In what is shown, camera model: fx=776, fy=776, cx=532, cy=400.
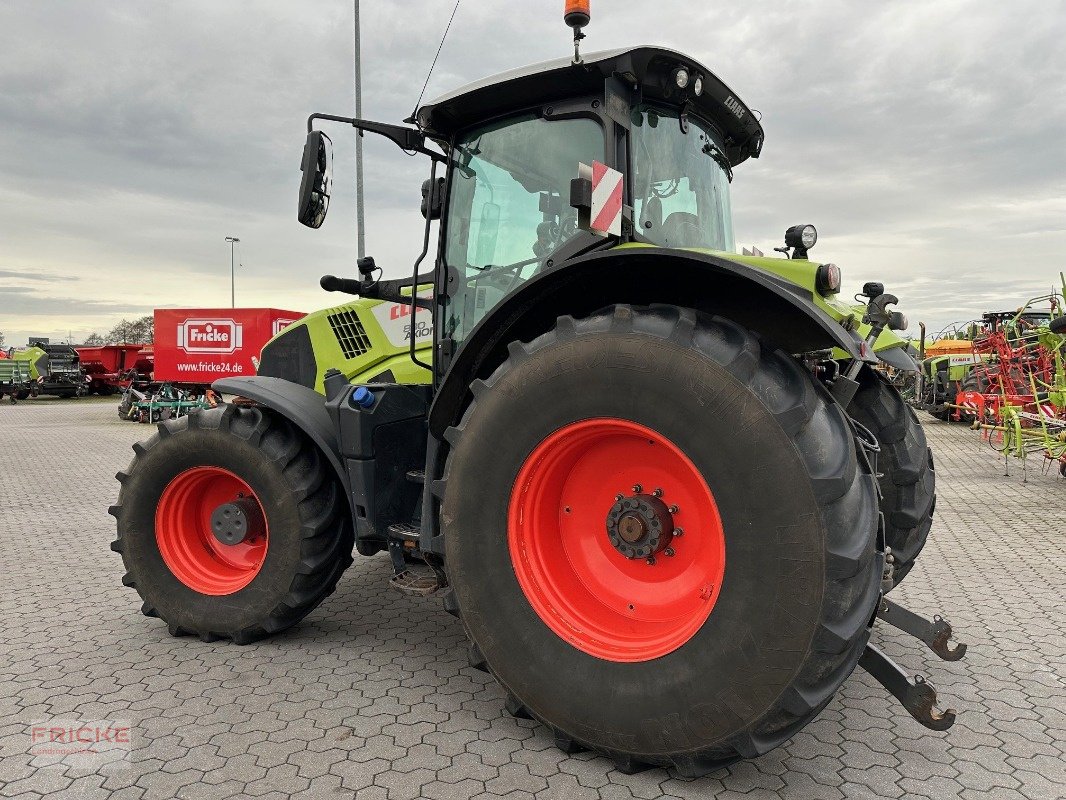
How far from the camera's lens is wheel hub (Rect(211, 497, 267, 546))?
374 centimetres

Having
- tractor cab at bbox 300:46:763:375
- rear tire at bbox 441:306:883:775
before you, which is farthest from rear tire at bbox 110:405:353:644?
rear tire at bbox 441:306:883:775

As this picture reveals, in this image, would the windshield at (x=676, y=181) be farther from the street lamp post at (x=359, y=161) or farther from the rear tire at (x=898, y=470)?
the street lamp post at (x=359, y=161)

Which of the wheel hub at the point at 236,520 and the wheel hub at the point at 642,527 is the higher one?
the wheel hub at the point at 642,527

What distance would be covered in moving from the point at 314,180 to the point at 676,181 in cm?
152

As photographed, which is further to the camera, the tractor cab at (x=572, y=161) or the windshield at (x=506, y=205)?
the windshield at (x=506, y=205)

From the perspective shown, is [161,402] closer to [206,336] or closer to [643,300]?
[206,336]

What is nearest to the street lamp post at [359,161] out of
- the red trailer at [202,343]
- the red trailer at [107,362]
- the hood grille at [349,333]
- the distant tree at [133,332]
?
the red trailer at [202,343]

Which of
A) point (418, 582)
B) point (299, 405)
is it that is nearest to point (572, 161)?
point (299, 405)

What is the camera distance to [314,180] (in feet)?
10.7

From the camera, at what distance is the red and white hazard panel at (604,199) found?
265 cm

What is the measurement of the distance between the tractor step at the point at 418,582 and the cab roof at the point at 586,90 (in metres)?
1.95

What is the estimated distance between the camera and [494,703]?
305cm

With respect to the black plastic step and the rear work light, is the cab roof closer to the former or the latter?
the rear work light

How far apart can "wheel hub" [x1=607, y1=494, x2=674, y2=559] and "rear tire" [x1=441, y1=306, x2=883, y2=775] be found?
63 mm
